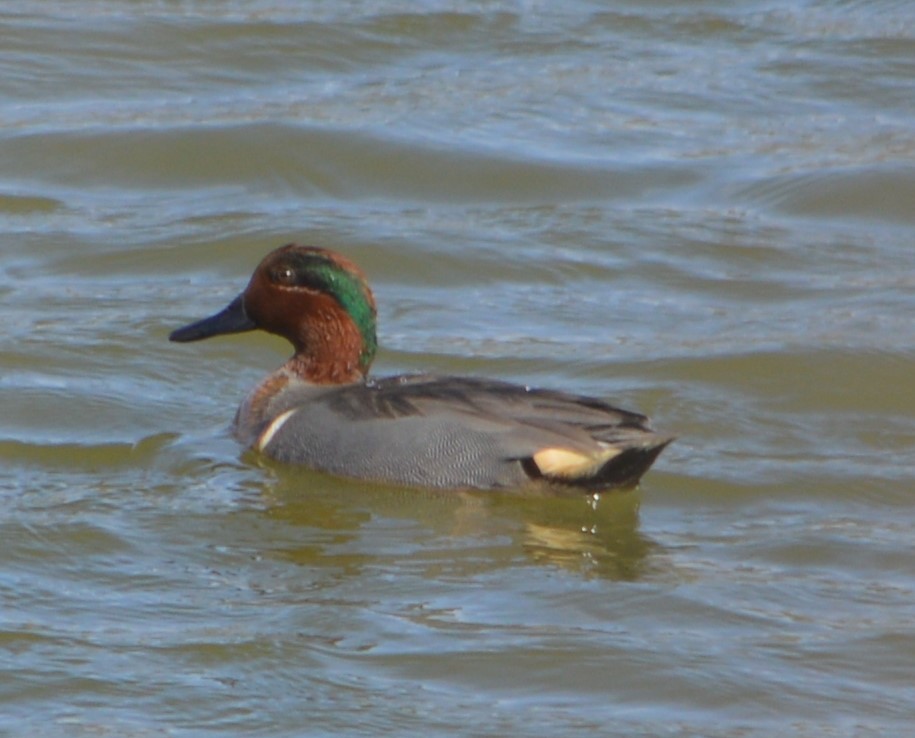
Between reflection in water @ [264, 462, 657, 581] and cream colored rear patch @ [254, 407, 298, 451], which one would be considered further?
cream colored rear patch @ [254, 407, 298, 451]

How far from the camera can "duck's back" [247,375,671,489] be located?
24.9 ft

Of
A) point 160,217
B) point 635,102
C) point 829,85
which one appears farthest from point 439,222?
point 829,85

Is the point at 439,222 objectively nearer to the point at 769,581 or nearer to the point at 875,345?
the point at 875,345

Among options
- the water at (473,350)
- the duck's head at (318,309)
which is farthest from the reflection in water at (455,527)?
the duck's head at (318,309)

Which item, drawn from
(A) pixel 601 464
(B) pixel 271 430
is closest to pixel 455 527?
(A) pixel 601 464

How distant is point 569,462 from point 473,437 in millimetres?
378

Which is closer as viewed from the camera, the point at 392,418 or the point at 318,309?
→ the point at 392,418

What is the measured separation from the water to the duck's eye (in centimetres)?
67

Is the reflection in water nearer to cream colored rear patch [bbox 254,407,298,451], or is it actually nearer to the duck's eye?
cream colored rear patch [bbox 254,407,298,451]

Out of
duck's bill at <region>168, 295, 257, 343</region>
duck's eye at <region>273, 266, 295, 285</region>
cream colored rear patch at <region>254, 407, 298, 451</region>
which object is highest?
duck's eye at <region>273, 266, 295, 285</region>

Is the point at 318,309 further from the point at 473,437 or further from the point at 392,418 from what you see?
the point at 473,437

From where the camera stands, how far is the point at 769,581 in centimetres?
686

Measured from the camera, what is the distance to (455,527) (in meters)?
7.49

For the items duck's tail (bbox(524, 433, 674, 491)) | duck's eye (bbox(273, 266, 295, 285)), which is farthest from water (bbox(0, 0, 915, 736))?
duck's eye (bbox(273, 266, 295, 285))
